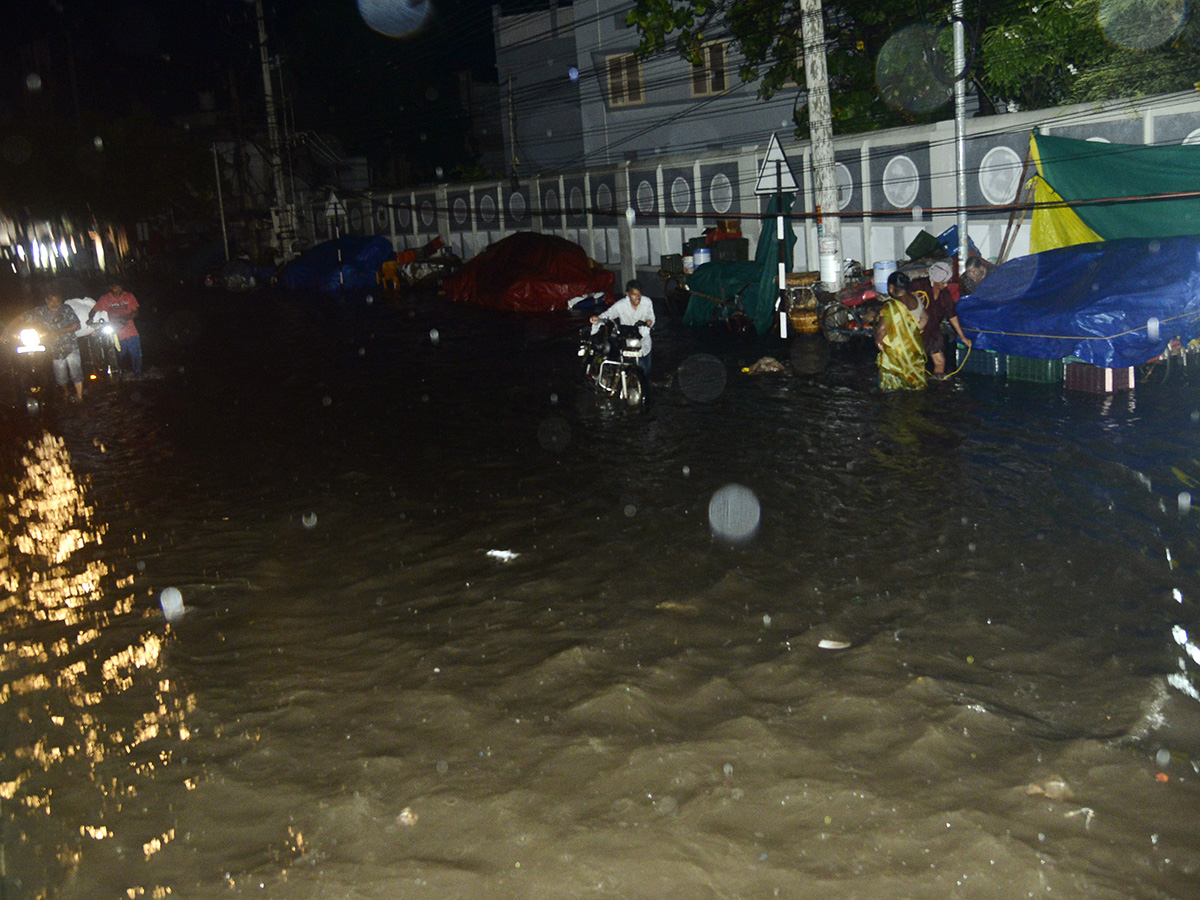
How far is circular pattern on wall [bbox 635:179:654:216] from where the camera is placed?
85.7 ft

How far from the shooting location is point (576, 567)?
7.55 meters

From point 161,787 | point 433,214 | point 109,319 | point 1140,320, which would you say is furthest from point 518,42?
point 161,787

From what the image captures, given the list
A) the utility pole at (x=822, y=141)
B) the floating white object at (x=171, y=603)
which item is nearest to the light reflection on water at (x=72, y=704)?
the floating white object at (x=171, y=603)

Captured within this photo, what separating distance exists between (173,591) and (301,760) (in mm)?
2962

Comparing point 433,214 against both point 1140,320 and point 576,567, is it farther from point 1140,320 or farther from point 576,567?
point 576,567

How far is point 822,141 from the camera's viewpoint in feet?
59.3

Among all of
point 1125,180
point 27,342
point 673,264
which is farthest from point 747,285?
point 27,342

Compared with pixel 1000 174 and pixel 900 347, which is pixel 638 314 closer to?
pixel 900 347

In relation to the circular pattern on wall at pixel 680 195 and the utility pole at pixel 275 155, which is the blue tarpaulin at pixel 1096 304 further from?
the utility pole at pixel 275 155

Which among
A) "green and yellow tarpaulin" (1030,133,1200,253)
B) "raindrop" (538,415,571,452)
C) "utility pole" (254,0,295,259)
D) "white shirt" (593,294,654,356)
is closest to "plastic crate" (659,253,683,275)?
"green and yellow tarpaulin" (1030,133,1200,253)

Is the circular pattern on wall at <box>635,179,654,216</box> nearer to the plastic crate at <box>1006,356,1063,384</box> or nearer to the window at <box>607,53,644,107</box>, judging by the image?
the window at <box>607,53,644,107</box>

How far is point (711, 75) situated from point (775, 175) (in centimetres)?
1727

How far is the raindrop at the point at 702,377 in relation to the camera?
13669mm

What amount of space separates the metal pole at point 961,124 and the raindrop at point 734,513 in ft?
28.2
